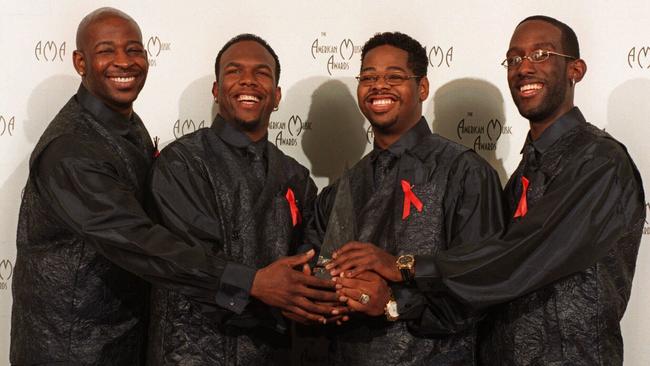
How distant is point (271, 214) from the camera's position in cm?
339

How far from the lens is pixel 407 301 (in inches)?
122

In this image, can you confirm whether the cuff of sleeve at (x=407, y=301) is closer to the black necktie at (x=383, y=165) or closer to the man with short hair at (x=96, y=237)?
the black necktie at (x=383, y=165)

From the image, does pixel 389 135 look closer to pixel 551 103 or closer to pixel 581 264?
pixel 551 103

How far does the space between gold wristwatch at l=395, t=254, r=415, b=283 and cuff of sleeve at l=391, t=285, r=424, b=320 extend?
1.7 inches

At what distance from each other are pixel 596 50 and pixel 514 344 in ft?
5.01

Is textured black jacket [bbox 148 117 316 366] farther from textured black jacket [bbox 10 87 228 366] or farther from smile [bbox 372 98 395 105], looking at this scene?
smile [bbox 372 98 395 105]

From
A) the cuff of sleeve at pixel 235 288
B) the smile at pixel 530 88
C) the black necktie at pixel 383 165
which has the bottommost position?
the cuff of sleeve at pixel 235 288

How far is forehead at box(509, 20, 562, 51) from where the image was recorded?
3314 mm

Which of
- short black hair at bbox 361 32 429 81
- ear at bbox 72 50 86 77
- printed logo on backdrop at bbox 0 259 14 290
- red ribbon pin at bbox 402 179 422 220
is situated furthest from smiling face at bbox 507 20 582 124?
printed logo on backdrop at bbox 0 259 14 290

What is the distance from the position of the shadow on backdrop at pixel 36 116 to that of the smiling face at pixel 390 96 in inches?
63.4

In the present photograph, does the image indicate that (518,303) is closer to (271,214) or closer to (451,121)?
(271,214)

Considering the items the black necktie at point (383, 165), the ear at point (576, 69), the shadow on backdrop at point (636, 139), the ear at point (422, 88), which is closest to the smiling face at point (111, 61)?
the black necktie at point (383, 165)

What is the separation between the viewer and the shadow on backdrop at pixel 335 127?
4.25 meters

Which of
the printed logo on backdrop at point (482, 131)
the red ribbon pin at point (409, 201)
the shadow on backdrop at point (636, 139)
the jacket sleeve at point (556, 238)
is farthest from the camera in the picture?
the printed logo on backdrop at point (482, 131)
